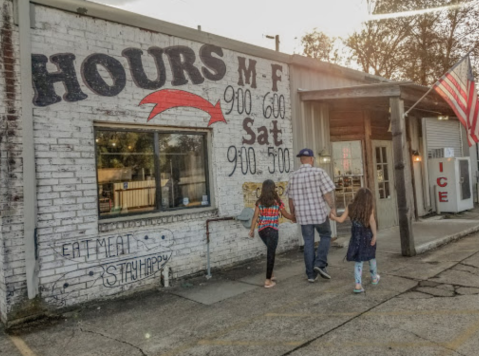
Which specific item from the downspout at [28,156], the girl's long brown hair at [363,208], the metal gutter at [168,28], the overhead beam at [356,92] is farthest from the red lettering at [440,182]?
the downspout at [28,156]

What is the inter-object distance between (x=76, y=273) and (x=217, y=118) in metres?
3.44

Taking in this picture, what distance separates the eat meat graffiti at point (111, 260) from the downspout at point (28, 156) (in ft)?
0.85

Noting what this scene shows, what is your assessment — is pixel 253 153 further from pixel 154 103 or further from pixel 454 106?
pixel 454 106

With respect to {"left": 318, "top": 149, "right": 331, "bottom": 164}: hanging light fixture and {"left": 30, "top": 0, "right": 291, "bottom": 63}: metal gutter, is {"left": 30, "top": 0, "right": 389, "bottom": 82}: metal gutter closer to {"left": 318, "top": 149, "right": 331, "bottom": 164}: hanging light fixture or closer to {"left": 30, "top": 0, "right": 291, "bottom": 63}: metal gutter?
{"left": 30, "top": 0, "right": 291, "bottom": 63}: metal gutter

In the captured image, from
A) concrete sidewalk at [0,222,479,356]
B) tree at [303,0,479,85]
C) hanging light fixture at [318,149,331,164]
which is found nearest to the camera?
concrete sidewalk at [0,222,479,356]

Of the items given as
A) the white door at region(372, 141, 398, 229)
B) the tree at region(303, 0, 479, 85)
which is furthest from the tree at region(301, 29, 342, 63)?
the white door at region(372, 141, 398, 229)

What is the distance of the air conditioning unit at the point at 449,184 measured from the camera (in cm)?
1193

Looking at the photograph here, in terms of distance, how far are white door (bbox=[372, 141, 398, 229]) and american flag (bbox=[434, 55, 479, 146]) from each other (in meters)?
2.33

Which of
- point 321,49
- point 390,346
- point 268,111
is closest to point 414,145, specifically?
point 268,111

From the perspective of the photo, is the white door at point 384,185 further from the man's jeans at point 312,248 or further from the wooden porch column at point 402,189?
the man's jeans at point 312,248

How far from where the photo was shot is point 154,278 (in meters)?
5.85

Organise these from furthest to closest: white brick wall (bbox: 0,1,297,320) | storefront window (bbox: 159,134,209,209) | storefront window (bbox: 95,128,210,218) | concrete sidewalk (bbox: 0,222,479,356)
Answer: storefront window (bbox: 159,134,209,209) < storefront window (bbox: 95,128,210,218) < white brick wall (bbox: 0,1,297,320) < concrete sidewalk (bbox: 0,222,479,356)

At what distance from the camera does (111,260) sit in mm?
5414

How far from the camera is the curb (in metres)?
7.26
